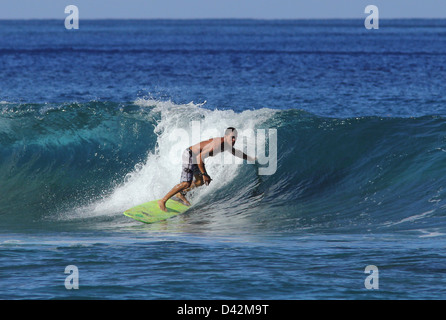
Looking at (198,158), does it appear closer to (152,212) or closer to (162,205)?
(162,205)

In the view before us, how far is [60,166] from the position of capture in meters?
17.2

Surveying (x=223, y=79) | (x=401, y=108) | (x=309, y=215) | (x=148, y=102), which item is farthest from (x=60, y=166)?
(x=223, y=79)

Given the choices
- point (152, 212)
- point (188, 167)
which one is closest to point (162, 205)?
point (152, 212)

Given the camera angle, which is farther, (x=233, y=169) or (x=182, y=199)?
(x=233, y=169)

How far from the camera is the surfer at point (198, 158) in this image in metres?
12.6

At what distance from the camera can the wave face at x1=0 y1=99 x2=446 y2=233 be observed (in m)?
12.8

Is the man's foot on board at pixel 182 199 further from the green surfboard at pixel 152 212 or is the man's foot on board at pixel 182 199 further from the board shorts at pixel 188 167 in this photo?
the board shorts at pixel 188 167

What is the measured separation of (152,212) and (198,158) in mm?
1254

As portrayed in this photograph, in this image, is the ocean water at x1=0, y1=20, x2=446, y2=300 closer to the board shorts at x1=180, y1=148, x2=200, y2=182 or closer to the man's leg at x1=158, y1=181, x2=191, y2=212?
the man's leg at x1=158, y1=181, x2=191, y2=212

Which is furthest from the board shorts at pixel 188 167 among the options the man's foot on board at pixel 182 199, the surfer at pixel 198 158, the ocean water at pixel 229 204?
the ocean water at pixel 229 204

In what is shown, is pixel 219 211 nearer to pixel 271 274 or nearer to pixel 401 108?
pixel 271 274

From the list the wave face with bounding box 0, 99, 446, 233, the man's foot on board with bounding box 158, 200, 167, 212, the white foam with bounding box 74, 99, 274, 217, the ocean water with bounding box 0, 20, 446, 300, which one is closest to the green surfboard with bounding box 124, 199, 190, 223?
the man's foot on board with bounding box 158, 200, 167, 212

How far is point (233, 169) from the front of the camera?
50.4 feet

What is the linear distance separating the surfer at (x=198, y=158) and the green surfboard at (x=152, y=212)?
0.12m
